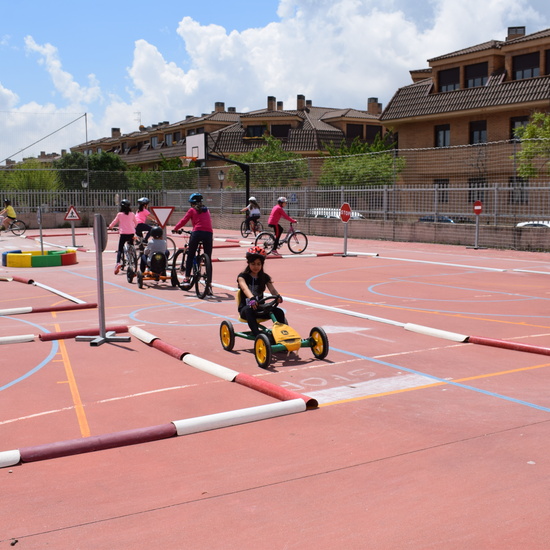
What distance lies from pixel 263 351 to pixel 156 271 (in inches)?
296

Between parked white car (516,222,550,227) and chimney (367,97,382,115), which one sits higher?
chimney (367,97,382,115)

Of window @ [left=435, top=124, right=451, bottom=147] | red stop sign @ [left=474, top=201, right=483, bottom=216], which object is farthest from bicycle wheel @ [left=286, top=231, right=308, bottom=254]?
window @ [left=435, top=124, right=451, bottom=147]

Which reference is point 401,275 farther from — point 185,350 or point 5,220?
point 5,220

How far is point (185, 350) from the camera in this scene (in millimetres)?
8680

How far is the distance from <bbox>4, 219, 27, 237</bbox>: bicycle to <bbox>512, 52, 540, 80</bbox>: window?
27.6 metres

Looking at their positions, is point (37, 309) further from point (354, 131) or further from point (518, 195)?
point (354, 131)

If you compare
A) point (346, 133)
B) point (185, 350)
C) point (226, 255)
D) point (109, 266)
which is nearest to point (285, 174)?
point (226, 255)

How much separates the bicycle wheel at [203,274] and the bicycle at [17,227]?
77.5 ft

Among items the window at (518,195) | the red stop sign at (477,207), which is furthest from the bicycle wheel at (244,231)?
the window at (518,195)

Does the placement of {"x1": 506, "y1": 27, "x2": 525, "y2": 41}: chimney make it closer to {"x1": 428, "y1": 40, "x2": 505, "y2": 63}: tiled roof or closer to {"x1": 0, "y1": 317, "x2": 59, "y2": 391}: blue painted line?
{"x1": 428, "y1": 40, "x2": 505, "y2": 63}: tiled roof

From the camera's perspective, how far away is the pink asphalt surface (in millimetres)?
4027

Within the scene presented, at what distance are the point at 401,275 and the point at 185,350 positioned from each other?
356 inches

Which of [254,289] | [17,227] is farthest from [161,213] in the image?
[17,227]

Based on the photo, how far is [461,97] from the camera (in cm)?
4362
